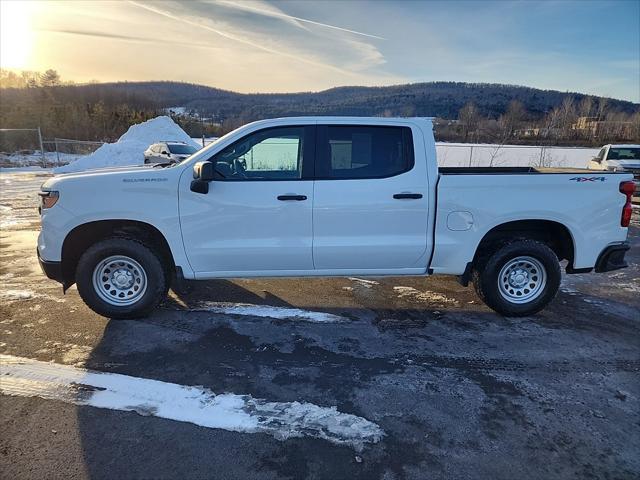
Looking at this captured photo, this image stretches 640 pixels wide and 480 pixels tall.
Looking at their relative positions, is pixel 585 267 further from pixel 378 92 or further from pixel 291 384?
pixel 378 92

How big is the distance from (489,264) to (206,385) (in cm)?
314

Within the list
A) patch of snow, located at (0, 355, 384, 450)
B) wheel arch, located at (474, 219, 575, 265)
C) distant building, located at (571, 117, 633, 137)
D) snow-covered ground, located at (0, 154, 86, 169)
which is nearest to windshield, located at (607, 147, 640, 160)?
wheel arch, located at (474, 219, 575, 265)

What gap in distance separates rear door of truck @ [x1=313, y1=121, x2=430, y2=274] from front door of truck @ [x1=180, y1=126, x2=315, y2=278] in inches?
6.3

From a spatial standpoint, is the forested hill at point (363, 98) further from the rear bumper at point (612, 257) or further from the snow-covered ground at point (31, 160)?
the rear bumper at point (612, 257)

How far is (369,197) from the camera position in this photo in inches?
164

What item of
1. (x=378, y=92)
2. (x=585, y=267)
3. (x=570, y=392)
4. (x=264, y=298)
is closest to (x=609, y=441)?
(x=570, y=392)

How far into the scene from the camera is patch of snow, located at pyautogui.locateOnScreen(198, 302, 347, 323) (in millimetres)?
4504

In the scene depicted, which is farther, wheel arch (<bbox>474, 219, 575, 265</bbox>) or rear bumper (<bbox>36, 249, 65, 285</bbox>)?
wheel arch (<bbox>474, 219, 575, 265</bbox>)

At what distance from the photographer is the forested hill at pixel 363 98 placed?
74.1 m

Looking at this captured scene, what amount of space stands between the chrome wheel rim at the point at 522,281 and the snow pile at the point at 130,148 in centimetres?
1515

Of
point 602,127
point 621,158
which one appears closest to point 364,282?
point 621,158

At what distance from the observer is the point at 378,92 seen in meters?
111

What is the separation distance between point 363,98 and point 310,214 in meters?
97.1

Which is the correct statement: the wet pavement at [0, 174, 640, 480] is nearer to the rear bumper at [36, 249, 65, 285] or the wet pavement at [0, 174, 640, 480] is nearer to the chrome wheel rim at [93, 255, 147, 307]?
the chrome wheel rim at [93, 255, 147, 307]
